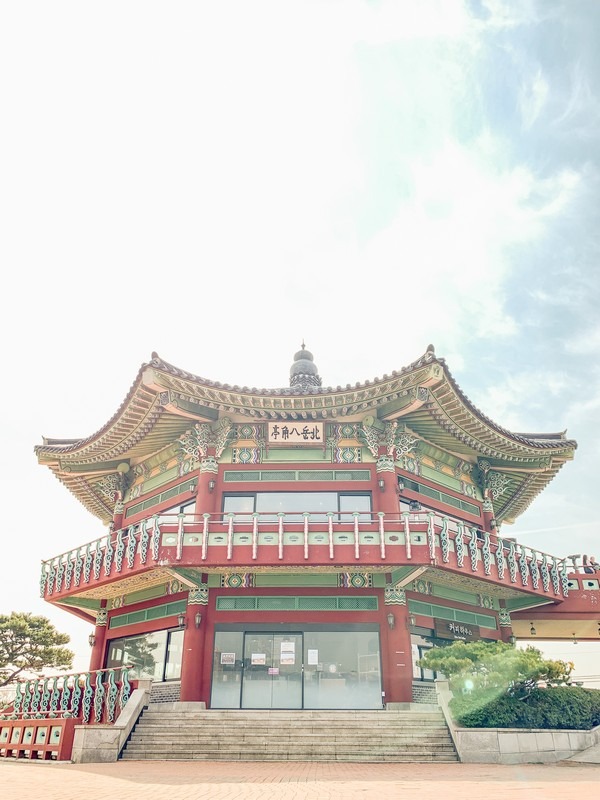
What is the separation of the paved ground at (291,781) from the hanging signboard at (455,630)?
689cm

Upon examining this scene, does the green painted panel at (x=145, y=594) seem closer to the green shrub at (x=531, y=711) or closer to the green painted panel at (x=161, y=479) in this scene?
the green painted panel at (x=161, y=479)

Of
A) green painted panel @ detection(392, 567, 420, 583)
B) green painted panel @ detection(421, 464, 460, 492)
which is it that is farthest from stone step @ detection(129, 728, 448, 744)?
green painted panel @ detection(421, 464, 460, 492)

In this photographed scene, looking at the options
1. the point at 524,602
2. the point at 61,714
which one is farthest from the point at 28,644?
the point at 524,602

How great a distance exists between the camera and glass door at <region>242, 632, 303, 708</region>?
19359mm

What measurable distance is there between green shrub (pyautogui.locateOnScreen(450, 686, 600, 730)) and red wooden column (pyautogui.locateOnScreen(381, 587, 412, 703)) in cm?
242

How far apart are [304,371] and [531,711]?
1752cm

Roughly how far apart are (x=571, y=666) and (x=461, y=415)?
8.49 meters

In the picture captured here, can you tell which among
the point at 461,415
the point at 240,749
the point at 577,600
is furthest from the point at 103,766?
the point at 577,600

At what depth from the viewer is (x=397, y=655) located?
1912 cm

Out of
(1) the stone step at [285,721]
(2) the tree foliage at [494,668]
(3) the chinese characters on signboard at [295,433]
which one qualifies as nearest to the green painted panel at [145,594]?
(1) the stone step at [285,721]

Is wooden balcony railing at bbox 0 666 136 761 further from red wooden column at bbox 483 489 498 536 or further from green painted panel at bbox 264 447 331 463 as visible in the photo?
red wooden column at bbox 483 489 498 536

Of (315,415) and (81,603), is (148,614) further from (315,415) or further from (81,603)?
(315,415)

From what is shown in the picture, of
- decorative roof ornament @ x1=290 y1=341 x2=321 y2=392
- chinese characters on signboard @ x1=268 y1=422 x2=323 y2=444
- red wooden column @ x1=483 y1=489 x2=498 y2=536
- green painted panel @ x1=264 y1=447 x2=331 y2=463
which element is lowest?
red wooden column @ x1=483 y1=489 x2=498 y2=536

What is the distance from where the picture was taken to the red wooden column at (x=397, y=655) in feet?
61.7
